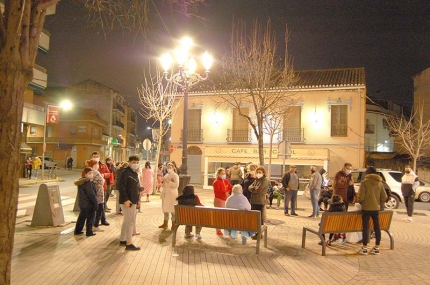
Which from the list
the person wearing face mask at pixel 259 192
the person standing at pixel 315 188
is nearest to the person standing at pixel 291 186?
the person standing at pixel 315 188

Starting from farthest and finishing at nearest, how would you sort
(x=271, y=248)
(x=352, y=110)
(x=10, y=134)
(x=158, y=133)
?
(x=352, y=110), (x=158, y=133), (x=271, y=248), (x=10, y=134)

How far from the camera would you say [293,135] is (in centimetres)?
2575

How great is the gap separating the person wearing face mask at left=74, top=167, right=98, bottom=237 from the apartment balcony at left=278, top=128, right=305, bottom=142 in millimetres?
18678

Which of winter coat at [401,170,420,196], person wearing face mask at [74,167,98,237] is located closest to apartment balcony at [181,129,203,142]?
winter coat at [401,170,420,196]

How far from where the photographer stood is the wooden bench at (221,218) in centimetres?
723

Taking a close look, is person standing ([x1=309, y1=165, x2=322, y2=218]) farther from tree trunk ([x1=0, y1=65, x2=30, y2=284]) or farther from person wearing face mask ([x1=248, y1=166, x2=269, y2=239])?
tree trunk ([x1=0, y1=65, x2=30, y2=284])

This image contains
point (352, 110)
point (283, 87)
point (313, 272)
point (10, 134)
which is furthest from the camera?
point (352, 110)

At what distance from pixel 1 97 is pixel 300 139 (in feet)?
77.3

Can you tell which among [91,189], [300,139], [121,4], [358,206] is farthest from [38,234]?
[300,139]

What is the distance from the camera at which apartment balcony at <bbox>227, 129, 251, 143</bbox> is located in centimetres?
2672

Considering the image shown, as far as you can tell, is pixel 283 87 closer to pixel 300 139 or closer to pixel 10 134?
pixel 300 139

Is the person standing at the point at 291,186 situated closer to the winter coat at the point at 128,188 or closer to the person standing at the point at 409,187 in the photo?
the person standing at the point at 409,187

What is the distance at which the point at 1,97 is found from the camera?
11.0 ft

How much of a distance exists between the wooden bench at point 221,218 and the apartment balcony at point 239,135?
19.2m
